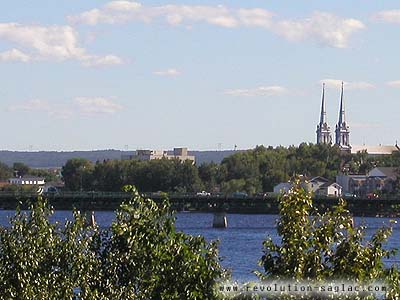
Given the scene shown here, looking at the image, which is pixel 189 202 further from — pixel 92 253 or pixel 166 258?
pixel 166 258

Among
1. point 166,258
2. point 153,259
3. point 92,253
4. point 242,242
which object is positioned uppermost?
point 166,258

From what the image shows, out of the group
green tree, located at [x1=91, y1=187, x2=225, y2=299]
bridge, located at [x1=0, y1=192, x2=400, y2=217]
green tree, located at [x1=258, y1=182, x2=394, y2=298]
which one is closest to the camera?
green tree, located at [x1=258, y1=182, x2=394, y2=298]

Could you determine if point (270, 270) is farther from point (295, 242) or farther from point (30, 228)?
point (30, 228)

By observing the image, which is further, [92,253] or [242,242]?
[242,242]

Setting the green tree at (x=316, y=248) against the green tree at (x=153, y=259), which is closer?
the green tree at (x=316, y=248)

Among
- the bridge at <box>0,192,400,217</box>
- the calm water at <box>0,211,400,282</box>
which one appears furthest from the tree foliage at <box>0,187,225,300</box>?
the bridge at <box>0,192,400,217</box>

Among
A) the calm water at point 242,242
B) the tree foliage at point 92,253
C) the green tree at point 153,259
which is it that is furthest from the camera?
the calm water at point 242,242

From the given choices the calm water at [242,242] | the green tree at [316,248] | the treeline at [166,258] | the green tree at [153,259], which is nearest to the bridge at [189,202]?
the calm water at [242,242]

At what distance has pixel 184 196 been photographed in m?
136

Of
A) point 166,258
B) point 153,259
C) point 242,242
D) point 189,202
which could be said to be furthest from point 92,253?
point 189,202

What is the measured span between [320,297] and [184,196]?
382 feet

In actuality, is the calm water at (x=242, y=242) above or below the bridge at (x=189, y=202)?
below

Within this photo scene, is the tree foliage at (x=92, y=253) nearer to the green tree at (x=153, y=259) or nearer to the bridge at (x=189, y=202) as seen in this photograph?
the green tree at (x=153, y=259)

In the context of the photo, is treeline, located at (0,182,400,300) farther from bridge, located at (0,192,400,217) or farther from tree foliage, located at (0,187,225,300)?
bridge, located at (0,192,400,217)
